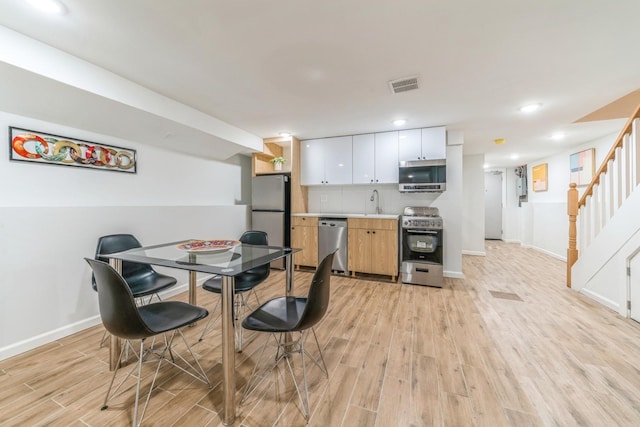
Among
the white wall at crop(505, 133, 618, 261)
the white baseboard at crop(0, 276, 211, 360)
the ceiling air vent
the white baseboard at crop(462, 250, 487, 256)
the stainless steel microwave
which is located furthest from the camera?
the white baseboard at crop(462, 250, 487, 256)

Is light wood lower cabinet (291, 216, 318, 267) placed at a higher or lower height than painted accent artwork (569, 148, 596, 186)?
lower

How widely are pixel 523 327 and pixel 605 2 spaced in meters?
2.56

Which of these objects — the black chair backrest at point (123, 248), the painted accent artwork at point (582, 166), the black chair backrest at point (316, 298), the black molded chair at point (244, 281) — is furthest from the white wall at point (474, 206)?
the black chair backrest at point (123, 248)

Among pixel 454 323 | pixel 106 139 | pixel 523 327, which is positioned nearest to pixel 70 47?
pixel 106 139

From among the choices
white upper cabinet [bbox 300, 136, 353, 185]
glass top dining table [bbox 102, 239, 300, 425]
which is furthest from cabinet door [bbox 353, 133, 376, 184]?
glass top dining table [bbox 102, 239, 300, 425]

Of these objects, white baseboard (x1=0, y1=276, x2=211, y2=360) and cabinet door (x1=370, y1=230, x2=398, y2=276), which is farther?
cabinet door (x1=370, y1=230, x2=398, y2=276)

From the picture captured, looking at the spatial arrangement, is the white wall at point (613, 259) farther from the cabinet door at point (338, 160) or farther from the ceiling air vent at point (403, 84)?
the cabinet door at point (338, 160)

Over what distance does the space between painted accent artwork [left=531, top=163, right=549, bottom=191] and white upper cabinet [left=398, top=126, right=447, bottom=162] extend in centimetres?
416

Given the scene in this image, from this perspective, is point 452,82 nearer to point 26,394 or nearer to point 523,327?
point 523,327

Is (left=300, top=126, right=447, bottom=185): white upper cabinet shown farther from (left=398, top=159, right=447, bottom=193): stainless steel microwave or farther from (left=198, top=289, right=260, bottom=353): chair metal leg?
Answer: (left=198, top=289, right=260, bottom=353): chair metal leg

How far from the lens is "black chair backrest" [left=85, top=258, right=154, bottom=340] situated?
4.00ft

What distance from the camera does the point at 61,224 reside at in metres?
2.21

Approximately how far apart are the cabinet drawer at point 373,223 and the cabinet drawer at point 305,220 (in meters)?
0.62

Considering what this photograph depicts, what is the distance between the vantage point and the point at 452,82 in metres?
2.39
